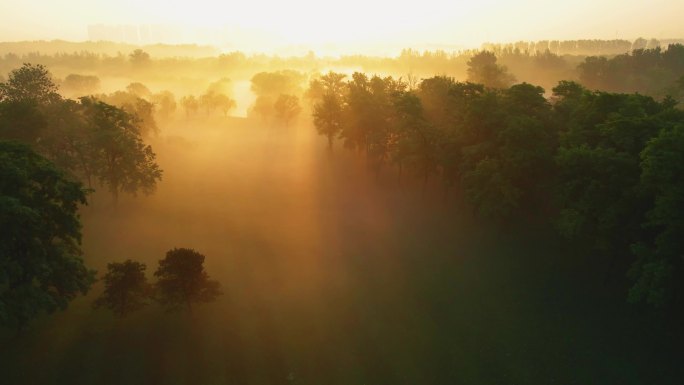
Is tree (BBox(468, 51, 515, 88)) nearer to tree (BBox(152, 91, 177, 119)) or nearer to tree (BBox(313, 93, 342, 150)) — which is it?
tree (BBox(313, 93, 342, 150))

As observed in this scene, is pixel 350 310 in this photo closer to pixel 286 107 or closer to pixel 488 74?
pixel 488 74

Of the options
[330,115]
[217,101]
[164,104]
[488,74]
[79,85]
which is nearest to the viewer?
[330,115]

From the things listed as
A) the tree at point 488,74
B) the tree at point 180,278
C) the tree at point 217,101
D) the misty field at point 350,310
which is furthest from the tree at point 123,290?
the tree at point 217,101

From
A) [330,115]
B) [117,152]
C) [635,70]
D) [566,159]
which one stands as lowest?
[117,152]

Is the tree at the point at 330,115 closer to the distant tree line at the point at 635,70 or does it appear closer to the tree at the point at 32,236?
the tree at the point at 32,236

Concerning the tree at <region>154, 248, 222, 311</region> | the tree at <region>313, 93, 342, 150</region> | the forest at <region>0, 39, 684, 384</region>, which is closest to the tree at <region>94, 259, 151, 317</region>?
the forest at <region>0, 39, 684, 384</region>

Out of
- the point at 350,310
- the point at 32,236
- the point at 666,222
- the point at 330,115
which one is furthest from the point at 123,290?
the point at 330,115
